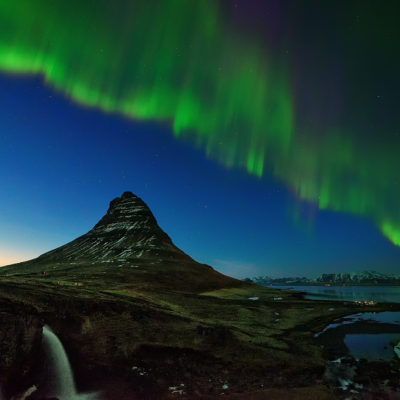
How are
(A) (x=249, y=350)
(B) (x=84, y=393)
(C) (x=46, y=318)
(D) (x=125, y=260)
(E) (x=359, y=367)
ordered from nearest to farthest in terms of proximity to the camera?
(B) (x=84, y=393)
(E) (x=359, y=367)
(A) (x=249, y=350)
(C) (x=46, y=318)
(D) (x=125, y=260)

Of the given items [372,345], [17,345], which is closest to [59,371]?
[17,345]

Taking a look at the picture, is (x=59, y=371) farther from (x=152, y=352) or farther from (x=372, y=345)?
(x=372, y=345)

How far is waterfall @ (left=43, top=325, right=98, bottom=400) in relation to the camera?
24.5 meters

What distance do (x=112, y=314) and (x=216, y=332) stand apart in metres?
19.1

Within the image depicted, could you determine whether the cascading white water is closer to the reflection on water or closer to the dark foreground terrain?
the dark foreground terrain

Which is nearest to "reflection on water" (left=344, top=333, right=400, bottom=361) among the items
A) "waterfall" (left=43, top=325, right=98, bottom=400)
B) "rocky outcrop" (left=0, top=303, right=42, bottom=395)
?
"waterfall" (left=43, top=325, right=98, bottom=400)

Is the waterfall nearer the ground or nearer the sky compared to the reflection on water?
nearer the ground

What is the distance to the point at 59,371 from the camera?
28.8 metres

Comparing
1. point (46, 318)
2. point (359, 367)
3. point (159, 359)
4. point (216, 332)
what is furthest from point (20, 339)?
point (359, 367)

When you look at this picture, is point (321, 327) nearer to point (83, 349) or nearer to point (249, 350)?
point (249, 350)

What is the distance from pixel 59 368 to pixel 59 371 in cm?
72

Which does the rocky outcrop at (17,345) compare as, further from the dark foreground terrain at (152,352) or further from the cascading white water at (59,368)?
the cascading white water at (59,368)

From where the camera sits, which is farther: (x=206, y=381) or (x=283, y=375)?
(x=283, y=375)

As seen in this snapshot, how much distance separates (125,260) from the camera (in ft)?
602
